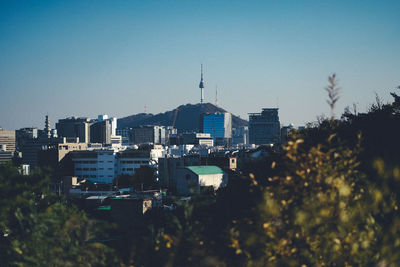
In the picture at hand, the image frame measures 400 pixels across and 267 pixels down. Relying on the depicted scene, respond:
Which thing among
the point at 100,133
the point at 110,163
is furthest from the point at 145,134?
the point at 110,163

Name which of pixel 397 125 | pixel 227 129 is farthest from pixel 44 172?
pixel 227 129

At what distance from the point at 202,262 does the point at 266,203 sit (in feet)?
3.10

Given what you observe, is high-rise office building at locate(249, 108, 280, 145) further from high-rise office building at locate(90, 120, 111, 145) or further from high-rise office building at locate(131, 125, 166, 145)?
high-rise office building at locate(90, 120, 111, 145)

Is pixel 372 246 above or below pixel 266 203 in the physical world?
below

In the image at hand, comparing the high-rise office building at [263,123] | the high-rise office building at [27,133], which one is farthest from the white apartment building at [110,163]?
the high-rise office building at [263,123]

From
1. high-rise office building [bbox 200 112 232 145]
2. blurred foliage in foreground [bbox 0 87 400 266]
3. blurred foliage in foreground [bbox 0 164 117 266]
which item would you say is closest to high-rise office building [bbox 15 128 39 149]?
high-rise office building [bbox 200 112 232 145]

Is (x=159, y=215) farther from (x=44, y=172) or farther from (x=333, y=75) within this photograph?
(x=333, y=75)

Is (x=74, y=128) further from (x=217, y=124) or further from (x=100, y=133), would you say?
(x=217, y=124)

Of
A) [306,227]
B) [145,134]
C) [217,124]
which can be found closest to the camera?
[306,227]

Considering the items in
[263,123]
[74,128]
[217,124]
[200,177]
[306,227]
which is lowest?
[200,177]

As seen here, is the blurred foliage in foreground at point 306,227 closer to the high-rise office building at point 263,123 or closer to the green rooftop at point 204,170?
the green rooftop at point 204,170

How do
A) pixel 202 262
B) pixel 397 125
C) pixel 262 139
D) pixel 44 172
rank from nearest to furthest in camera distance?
pixel 202 262
pixel 44 172
pixel 397 125
pixel 262 139

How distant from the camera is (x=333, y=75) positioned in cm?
420

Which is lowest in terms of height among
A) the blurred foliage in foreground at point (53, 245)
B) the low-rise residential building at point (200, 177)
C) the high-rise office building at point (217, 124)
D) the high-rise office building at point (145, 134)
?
the low-rise residential building at point (200, 177)
